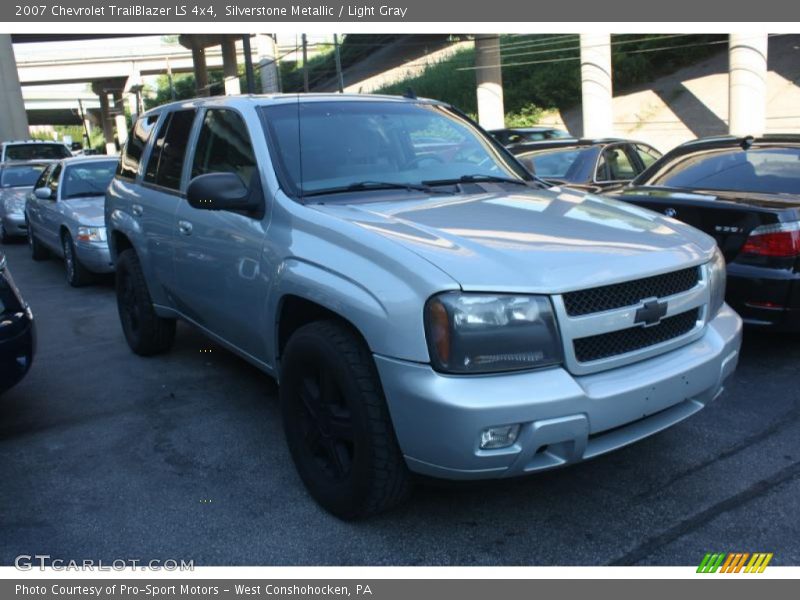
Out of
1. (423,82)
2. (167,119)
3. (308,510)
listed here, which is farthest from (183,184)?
(423,82)

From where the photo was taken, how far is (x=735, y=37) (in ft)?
72.2

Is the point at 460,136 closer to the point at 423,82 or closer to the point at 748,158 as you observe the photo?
the point at 748,158

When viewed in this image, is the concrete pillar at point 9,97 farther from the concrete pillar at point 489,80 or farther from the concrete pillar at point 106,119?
the concrete pillar at point 106,119

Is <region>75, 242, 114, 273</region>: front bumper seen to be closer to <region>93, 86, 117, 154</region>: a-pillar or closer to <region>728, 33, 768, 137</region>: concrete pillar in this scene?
<region>728, 33, 768, 137</region>: concrete pillar

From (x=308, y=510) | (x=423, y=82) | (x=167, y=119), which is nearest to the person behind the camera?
(x=308, y=510)

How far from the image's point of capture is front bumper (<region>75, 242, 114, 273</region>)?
847 centimetres

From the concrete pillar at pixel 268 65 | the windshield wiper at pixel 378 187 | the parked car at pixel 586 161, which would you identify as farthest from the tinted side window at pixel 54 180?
the concrete pillar at pixel 268 65

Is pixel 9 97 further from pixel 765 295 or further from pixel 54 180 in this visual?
pixel 765 295

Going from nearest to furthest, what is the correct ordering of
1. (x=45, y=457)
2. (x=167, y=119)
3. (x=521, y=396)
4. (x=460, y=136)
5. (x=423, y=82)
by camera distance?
(x=521, y=396), (x=45, y=457), (x=460, y=136), (x=167, y=119), (x=423, y=82)

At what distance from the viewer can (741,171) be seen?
5598mm

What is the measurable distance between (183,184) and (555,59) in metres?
32.6

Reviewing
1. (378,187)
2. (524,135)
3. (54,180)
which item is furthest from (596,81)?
(378,187)

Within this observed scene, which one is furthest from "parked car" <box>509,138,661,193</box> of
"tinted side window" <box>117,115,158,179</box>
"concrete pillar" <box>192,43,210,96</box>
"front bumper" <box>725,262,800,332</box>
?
"concrete pillar" <box>192,43,210,96</box>

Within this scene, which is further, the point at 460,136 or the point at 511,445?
the point at 460,136
